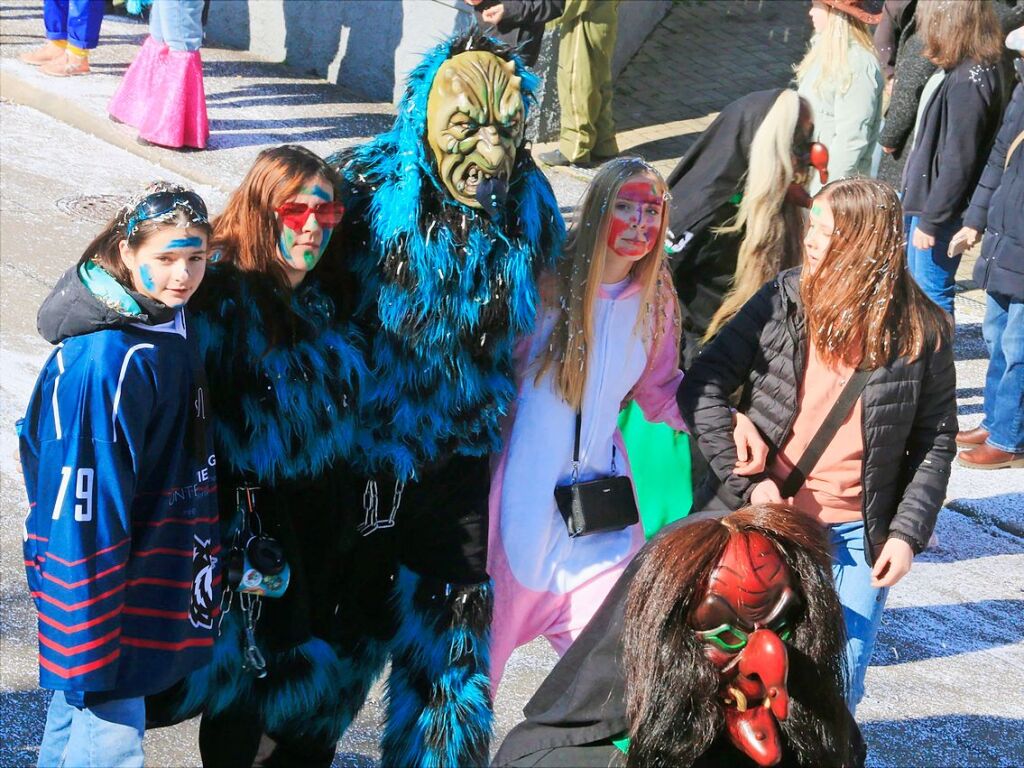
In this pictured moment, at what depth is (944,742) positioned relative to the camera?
4609 mm

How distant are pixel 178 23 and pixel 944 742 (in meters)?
5.93

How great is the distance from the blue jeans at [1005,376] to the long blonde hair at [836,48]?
Result: 1.36m

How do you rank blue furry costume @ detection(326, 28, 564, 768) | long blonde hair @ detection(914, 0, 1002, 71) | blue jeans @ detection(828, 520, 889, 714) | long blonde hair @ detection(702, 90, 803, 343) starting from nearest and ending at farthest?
blue furry costume @ detection(326, 28, 564, 768) → blue jeans @ detection(828, 520, 889, 714) → long blonde hair @ detection(702, 90, 803, 343) → long blonde hair @ detection(914, 0, 1002, 71)

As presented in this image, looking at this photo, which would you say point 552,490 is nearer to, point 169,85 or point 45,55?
point 169,85

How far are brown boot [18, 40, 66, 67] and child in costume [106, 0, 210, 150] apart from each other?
38.8 inches

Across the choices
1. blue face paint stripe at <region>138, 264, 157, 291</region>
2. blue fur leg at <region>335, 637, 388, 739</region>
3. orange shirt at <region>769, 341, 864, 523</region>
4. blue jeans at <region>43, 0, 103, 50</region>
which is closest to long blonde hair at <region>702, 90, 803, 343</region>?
orange shirt at <region>769, 341, 864, 523</region>

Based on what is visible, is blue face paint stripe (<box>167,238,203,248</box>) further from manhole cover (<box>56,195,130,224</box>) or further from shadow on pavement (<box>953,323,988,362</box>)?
shadow on pavement (<box>953,323,988,362</box>)

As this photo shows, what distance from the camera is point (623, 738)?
244 cm

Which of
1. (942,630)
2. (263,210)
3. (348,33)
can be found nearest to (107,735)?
(263,210)

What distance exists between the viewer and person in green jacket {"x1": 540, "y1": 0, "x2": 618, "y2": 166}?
29.8 feet

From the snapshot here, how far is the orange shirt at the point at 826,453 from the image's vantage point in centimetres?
375

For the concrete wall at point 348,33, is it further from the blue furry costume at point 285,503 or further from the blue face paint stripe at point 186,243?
the blue face paint stripe at point 186,243

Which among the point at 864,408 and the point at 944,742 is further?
the point at 944,742

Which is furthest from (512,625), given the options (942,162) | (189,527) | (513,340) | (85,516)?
(942,162)
